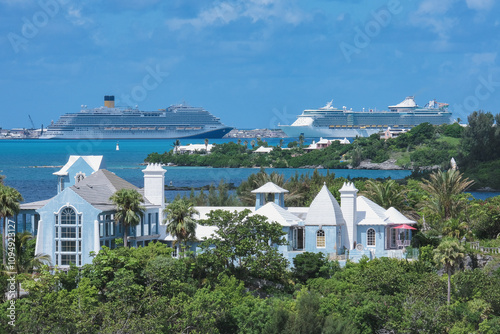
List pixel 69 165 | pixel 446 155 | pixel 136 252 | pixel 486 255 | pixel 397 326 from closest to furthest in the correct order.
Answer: pixel 397 326
pixel 136 252
pixel 486 255
pixel 69 165
pixel 446 155

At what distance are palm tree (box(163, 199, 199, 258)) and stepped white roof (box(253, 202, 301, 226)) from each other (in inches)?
177

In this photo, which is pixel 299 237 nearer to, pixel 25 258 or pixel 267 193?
pixel 267 193

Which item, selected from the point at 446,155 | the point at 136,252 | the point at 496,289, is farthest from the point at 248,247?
the point at 446,155

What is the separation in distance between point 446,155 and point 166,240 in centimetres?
12309

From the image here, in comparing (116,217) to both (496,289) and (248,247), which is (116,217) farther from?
(496,289)

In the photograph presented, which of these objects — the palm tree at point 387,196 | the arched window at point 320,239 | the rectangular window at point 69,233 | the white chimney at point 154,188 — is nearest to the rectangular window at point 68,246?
the rectangular window at point 69,233

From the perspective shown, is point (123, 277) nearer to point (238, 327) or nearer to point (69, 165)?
point (238, 327)

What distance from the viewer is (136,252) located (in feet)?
137

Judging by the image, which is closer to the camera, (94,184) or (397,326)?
(397,326)

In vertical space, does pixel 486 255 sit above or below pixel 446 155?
below

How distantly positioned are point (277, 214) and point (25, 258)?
42.9 feet

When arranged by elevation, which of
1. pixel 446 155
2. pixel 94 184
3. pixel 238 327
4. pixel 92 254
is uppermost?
pixel 446 155

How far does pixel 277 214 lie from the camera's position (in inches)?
1838

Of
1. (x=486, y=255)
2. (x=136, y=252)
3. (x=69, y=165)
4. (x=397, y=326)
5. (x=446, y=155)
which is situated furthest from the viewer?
(x=446, y=155)
